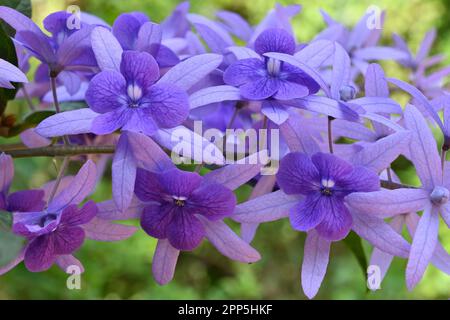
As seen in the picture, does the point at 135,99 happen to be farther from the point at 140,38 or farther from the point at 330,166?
the point at 330,166

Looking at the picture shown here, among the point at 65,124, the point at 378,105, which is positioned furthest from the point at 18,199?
the point at 378,105

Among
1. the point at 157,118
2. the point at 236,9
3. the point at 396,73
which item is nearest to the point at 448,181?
the point at 157,118

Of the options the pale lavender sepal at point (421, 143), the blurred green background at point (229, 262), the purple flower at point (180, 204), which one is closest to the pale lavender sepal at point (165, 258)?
the purple flower at point (180, 204)

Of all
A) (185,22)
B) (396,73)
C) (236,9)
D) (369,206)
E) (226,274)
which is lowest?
(369,206)

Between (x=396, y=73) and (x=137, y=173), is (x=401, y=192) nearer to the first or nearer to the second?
(x=137, y=173)

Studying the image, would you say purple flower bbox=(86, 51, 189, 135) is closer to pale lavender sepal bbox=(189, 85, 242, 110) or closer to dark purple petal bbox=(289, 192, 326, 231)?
pale lavender sepal bbox=(189, 85, 242, 110)

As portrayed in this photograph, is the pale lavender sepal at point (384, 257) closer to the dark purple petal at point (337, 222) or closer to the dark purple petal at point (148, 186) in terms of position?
the dark purple petal at point (337, 222)
